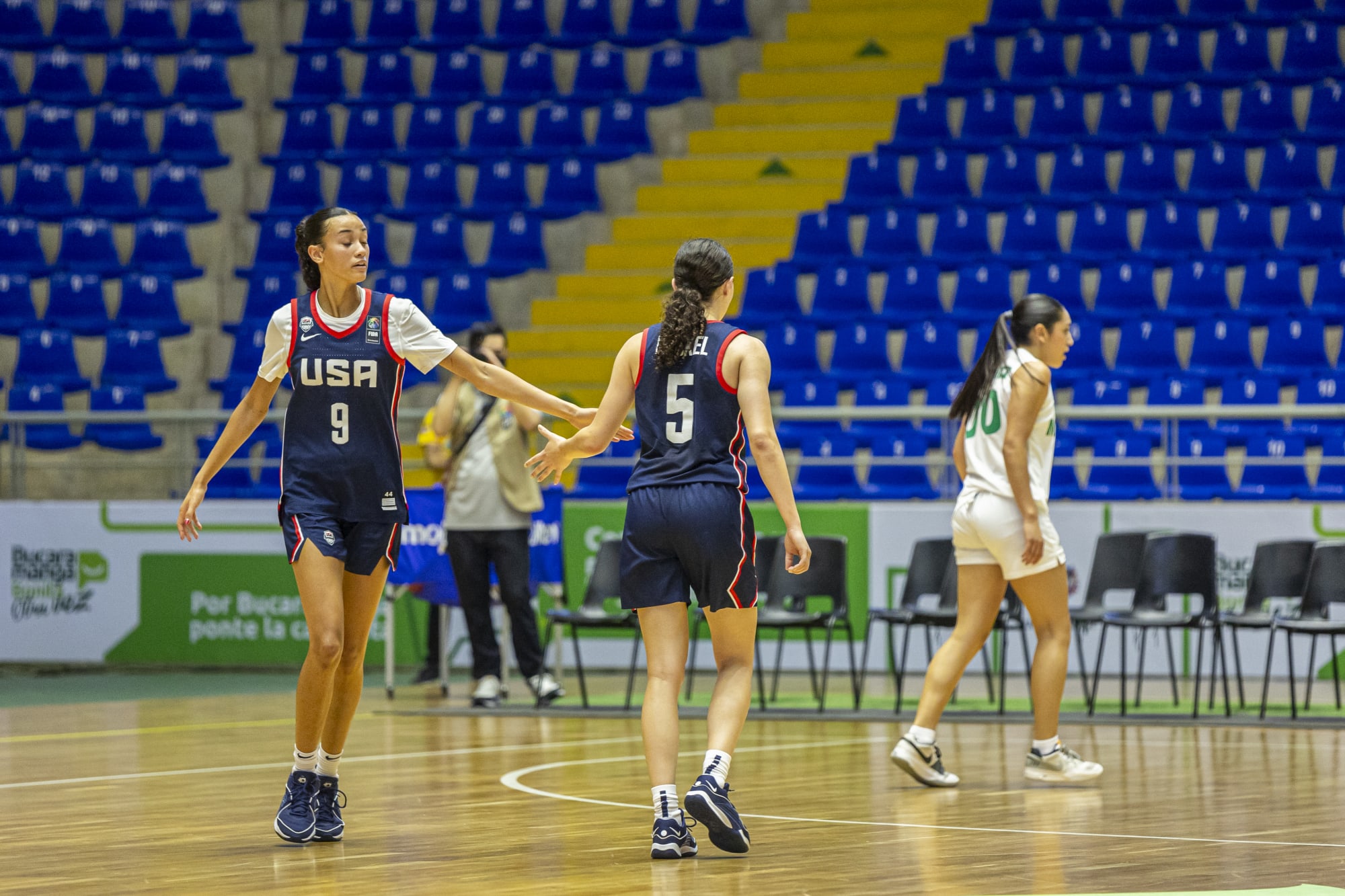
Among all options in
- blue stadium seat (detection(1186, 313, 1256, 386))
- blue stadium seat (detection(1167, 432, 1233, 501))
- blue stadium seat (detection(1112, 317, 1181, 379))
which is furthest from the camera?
blue stadium seat (detection(1112, 317, 1181, 379))

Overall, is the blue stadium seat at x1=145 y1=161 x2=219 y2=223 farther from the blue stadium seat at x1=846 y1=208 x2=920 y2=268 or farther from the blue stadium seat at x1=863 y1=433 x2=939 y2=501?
the blue stadium seat at x1=863 y1=433 x2=939 y2=501

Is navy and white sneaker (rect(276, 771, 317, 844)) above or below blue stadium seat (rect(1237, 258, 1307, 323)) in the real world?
below

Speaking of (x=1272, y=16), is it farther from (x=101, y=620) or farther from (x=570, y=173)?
(x=101, y=620)

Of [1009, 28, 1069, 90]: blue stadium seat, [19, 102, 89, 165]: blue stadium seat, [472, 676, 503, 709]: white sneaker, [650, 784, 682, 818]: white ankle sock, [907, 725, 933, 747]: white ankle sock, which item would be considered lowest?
[472, 676, 503, 709]: white sneaker

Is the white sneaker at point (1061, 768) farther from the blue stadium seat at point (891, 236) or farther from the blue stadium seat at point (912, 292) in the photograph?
the blue stadium seat at point (891, 236)

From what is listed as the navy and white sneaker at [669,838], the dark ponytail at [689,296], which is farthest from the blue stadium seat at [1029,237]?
the navy and white sneaker at [669,838]

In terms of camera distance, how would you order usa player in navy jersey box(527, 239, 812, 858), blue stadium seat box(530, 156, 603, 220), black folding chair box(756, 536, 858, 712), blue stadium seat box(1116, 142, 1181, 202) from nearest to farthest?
usa player in navy jersey box(527, 239, 812, 858)
black folding chair box(756, 536, 858, 712)
blue stadium seat box(1116, 142, 1181, 202)
blue stadium seat box(530, 156, 603, 220)

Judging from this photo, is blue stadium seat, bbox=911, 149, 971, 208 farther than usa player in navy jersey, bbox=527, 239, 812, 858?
Yes

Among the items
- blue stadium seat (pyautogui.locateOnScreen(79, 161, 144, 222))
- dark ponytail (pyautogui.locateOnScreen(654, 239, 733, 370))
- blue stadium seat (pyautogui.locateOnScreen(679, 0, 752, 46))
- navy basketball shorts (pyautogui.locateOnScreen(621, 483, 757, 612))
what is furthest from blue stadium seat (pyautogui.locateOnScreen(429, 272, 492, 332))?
navy basketball shorts (pyautogui.locateOnScreen(621, 483, 757, 612))

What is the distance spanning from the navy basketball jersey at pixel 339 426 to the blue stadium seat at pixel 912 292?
930 centimetres

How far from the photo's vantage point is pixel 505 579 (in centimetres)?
962

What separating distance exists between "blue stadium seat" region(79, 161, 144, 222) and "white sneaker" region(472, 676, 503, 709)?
819 cm

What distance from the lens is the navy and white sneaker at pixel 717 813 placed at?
4844 mm

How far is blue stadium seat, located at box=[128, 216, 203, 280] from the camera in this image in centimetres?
1581
